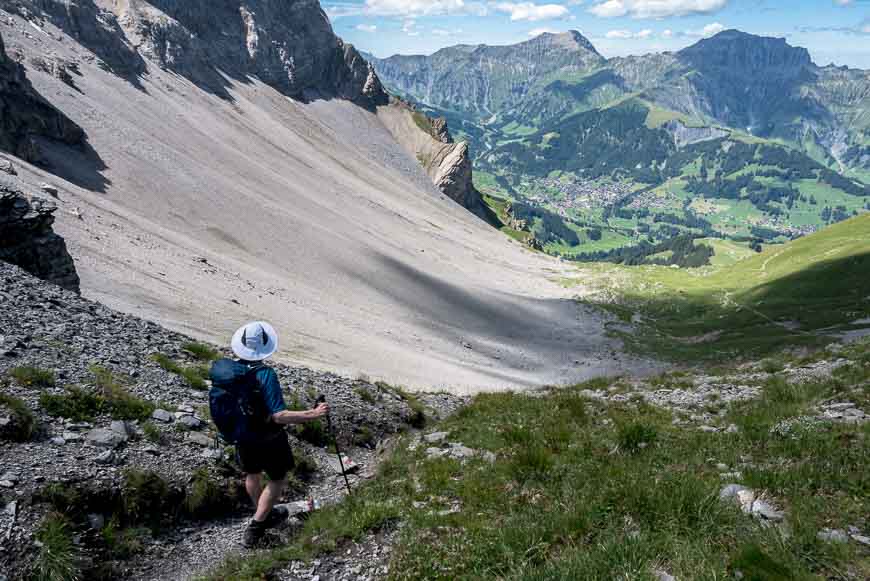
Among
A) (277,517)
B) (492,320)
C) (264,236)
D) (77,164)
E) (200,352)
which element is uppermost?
(277,517)

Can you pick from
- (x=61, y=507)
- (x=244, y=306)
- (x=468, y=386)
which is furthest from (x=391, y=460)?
(x=244, y=306)

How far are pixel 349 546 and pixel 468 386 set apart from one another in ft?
89.6

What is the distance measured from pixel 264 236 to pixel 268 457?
5006 cm

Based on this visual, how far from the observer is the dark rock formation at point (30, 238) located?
2117 cm

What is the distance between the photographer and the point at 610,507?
747 centimetres

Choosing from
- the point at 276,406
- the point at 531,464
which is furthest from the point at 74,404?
the point at 531,464

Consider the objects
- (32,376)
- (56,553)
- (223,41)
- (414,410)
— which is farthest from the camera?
(223,41)

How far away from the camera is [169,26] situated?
110 m

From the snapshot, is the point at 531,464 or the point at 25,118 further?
the point at 25,118

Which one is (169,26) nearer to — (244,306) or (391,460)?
(244,306)

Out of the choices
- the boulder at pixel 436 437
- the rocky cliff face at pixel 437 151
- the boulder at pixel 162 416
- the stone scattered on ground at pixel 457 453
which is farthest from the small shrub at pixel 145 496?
the rocky cliff face at pixel 437 151

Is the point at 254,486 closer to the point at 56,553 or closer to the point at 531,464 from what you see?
the point at 56,553

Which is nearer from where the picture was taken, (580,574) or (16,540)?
(580,574)

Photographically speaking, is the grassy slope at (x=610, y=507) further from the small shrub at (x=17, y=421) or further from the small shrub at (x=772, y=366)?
the small shrub at (x=772, y=366)
